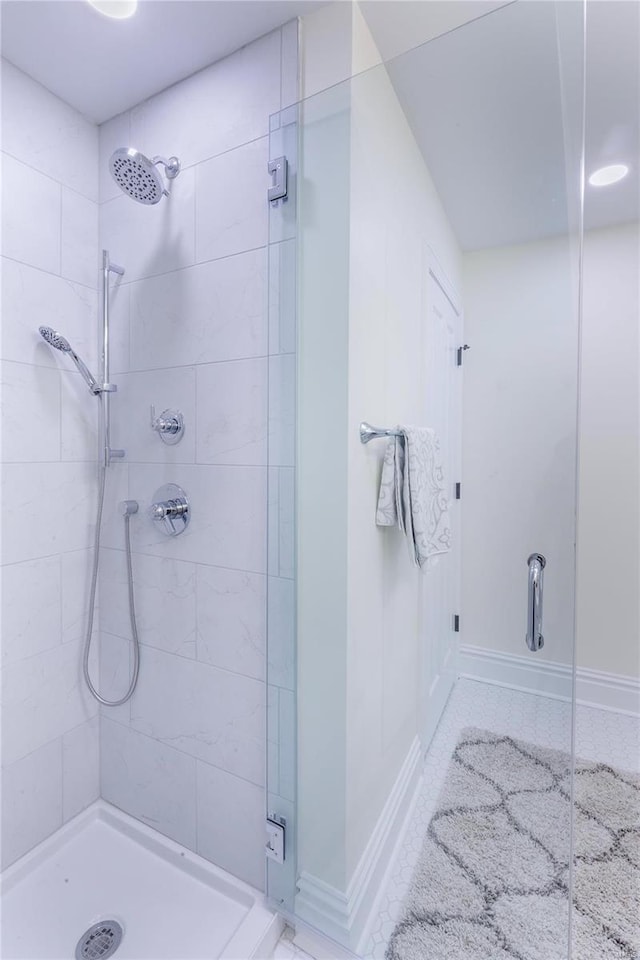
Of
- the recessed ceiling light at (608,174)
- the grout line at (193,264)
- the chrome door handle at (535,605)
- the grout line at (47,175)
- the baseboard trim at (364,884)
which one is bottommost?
the baseboard trim at (364,884)

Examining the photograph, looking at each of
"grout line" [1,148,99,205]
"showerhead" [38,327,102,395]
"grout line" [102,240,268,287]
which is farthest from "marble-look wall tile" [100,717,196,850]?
"grout line" [1,148,99,205]

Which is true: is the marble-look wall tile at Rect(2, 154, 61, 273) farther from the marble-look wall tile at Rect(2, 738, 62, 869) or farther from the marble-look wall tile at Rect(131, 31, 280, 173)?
the marble-look wall tile at Rect(2, 738, 62, 869)

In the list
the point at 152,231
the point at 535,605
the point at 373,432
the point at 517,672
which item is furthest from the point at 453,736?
the point at 152,231

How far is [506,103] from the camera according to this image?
1.02 meters

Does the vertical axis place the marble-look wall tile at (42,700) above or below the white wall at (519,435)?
below

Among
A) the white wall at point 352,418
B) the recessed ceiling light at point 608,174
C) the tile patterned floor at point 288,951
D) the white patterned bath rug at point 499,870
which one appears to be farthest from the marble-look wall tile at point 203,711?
the recessed ceiling light at point 608,174

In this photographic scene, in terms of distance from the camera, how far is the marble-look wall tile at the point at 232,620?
3.85 ft

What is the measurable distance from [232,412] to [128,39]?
102cm

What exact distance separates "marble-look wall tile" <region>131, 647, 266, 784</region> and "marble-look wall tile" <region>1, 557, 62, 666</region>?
32cm

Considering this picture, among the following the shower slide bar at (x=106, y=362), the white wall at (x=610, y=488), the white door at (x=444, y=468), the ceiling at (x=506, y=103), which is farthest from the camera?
the white wall at (x=610, y=488)

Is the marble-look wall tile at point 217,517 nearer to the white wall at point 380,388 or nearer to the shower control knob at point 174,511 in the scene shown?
the shower control knob at point 174,511

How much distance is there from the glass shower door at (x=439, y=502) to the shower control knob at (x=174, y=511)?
307mm

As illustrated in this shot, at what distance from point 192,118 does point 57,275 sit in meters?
0.62

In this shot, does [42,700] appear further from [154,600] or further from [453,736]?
[453,736]
